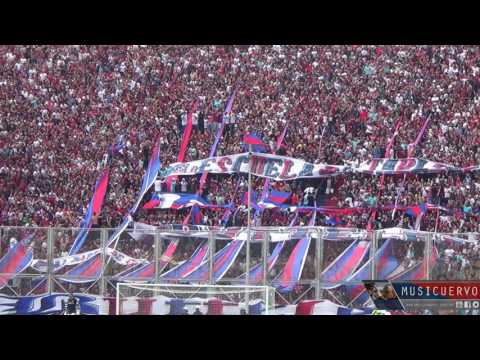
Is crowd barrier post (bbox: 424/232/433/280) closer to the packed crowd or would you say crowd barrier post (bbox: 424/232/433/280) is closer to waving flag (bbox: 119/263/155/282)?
waving flag (bbox: 119/263/155/282)

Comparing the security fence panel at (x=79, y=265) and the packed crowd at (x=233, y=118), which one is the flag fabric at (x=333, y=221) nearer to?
the packed crowd at (x=233, y=118)

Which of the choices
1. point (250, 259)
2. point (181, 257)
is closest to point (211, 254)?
point (181, 257)

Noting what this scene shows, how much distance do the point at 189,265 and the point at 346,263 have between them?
124 inches

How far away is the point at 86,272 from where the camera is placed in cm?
2100

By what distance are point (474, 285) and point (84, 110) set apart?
734 inches

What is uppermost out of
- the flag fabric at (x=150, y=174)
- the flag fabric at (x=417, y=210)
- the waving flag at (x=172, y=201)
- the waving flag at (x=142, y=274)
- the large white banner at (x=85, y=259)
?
the flag fabric at (x=150, y=174)

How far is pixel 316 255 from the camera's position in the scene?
798 inches

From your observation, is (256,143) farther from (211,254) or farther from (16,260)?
(16,260)

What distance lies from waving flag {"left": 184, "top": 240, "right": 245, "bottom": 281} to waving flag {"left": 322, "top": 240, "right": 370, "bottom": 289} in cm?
187

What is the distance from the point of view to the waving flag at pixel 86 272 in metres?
20.9

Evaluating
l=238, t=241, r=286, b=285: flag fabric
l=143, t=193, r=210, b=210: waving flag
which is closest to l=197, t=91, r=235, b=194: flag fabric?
l=143, t=193, r=210, b=210: waving flag

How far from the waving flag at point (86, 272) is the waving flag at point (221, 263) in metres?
1.89

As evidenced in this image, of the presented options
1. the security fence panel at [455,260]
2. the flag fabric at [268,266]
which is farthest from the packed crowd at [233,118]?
the flag fabric at [268,266]

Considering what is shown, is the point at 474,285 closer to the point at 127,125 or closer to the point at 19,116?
the point at 127,125
